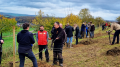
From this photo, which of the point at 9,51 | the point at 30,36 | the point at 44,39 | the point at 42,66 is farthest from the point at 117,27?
the point at 9,51

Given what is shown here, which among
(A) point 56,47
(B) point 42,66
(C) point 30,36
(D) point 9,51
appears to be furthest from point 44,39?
(D) point 9,51

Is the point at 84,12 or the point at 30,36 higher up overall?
the point at 84,12

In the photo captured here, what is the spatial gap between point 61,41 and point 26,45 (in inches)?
61.6

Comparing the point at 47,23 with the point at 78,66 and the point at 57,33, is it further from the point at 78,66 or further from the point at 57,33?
the point at 78,66

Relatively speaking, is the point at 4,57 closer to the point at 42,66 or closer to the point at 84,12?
the point at 42,66

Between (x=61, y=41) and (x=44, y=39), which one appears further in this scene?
(x=44, y=39)

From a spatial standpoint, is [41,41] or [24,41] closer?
[24,41]

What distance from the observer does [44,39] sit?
459cm

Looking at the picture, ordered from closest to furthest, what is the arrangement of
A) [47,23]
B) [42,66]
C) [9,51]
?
[42,66] < [9,51] < [47,23]

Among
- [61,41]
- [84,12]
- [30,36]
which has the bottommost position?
[61,41]

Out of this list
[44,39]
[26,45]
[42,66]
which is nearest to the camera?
[26,45]

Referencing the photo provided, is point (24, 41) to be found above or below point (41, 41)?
above

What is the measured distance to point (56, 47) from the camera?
14.2 ft

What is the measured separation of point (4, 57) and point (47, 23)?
178 inches
